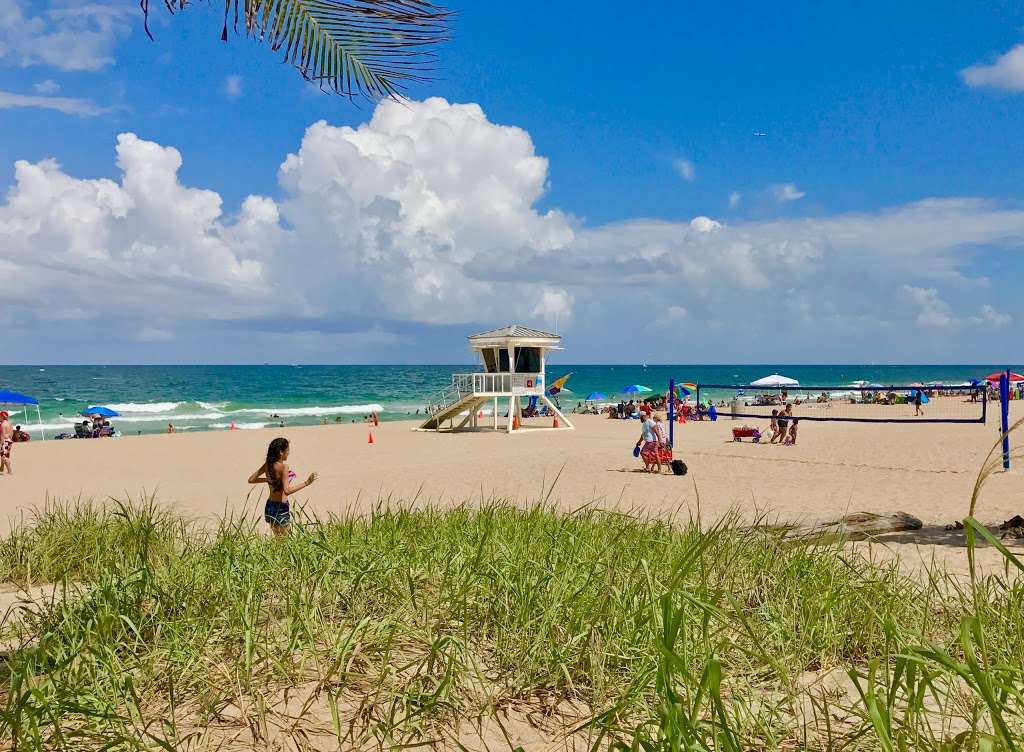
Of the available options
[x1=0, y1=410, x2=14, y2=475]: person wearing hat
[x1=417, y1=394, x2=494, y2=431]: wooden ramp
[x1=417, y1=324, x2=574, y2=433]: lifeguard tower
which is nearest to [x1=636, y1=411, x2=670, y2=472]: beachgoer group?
[x1=417, y1=324, x2=574, y2=433]: lifeguard tower

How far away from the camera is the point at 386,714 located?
2.75 meters

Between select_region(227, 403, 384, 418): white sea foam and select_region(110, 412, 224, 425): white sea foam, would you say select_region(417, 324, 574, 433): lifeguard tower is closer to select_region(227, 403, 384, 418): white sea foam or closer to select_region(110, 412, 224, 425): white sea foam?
select_region(227, 403, 384, 418): white sea foam

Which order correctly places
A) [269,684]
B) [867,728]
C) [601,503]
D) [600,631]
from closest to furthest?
[867,728] < [269,684] < [600,631] < [601,503]

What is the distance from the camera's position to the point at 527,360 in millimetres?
31328

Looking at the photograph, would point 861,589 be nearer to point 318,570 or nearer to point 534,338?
point 318,570

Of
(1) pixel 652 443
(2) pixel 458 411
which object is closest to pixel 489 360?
(2) pixel 458 411

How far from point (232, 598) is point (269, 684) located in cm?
64

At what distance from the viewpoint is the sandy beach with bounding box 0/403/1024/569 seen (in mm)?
12203

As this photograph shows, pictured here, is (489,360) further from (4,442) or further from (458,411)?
(4,442)

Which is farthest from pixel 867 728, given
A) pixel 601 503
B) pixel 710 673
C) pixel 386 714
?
pixel 601 503

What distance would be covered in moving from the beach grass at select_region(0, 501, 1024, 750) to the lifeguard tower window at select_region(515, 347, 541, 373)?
26625mm

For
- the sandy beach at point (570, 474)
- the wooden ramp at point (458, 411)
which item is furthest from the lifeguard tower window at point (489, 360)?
the sandy beach at point (570, 474)

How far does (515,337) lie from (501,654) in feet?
90.5

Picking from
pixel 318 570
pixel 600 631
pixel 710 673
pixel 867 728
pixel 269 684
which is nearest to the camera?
pixel 710 673
